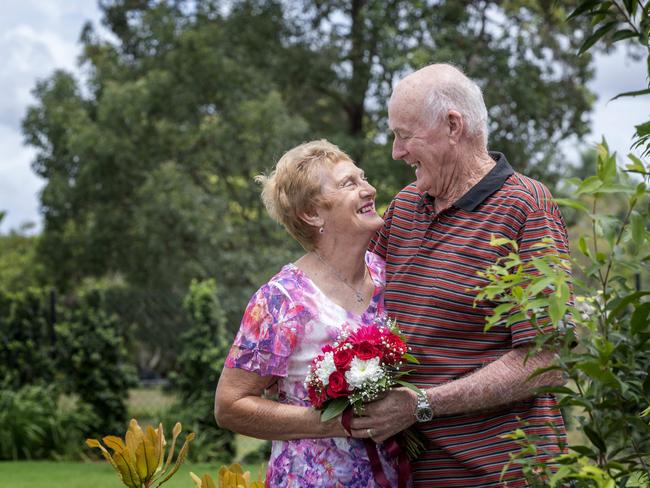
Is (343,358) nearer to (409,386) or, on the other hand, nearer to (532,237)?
(409,386)

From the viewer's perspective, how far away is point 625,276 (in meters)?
1.84

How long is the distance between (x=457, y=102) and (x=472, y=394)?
90 cm

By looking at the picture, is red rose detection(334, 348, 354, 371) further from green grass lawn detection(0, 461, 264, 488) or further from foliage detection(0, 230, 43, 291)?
foliage detection(0, 230, 43, 291)

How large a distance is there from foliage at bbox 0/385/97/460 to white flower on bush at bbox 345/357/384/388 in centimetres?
741

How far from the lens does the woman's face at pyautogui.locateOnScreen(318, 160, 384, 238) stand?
295 centimetres

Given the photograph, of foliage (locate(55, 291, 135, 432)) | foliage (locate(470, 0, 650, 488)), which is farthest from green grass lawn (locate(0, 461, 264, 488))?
foliage (locate(470, 0, 650, 488))

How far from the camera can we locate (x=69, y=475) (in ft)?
27.8

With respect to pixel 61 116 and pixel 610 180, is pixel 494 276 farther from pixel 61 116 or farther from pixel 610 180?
pixel 61 116

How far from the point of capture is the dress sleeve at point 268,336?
2.81 m

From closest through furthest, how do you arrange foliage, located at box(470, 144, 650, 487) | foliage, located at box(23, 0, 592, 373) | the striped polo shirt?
foliage, located at box(470, 144, 650, 487), the striped polo shirt, foliage, located at box(23, 0, 592, 373)

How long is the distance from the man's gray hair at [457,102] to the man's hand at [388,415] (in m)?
0.85

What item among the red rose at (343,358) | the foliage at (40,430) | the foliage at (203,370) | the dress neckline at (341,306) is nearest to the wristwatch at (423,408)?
the red rose at (343,358)

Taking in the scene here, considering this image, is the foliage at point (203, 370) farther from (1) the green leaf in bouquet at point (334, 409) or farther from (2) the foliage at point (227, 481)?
(1) the green leaf in bouquet at point (334, 409)

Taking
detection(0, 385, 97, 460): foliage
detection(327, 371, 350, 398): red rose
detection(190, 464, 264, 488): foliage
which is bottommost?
detection(0, 385, 97, 460): foliage
